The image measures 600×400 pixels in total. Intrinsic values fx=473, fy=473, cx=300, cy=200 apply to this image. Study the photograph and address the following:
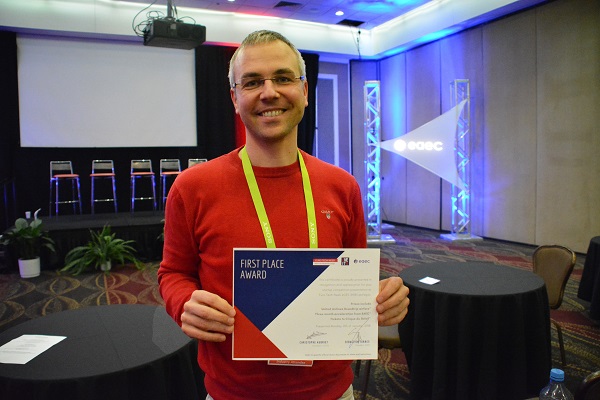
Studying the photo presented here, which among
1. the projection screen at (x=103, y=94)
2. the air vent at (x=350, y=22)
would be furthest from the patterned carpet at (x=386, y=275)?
the air vent at (x=350, y=22)

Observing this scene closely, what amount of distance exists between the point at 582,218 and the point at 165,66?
696 cm

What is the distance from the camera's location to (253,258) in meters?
0.97

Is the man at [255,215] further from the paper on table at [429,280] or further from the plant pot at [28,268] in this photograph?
the plant pot at [28,268]

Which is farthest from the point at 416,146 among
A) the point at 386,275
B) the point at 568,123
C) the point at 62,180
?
the point at 62,180

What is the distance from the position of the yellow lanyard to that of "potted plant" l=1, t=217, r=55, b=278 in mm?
5167

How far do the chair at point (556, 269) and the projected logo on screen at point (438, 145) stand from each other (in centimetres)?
423

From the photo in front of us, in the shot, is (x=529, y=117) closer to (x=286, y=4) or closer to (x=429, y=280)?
(x=286, y=4)

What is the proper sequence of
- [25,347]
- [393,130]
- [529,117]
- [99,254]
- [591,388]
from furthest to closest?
[393,130] < [529,117] < [99,254] < [25,347] < [591,388]

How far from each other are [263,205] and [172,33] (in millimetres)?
5926

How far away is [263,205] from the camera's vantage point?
1130mm

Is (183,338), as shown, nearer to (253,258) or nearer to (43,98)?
(253,258)

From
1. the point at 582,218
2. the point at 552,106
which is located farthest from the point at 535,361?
the point at 552,106

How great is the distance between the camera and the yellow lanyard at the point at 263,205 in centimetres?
110

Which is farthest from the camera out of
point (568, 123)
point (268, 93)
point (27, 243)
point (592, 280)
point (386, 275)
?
point (568, 123)
